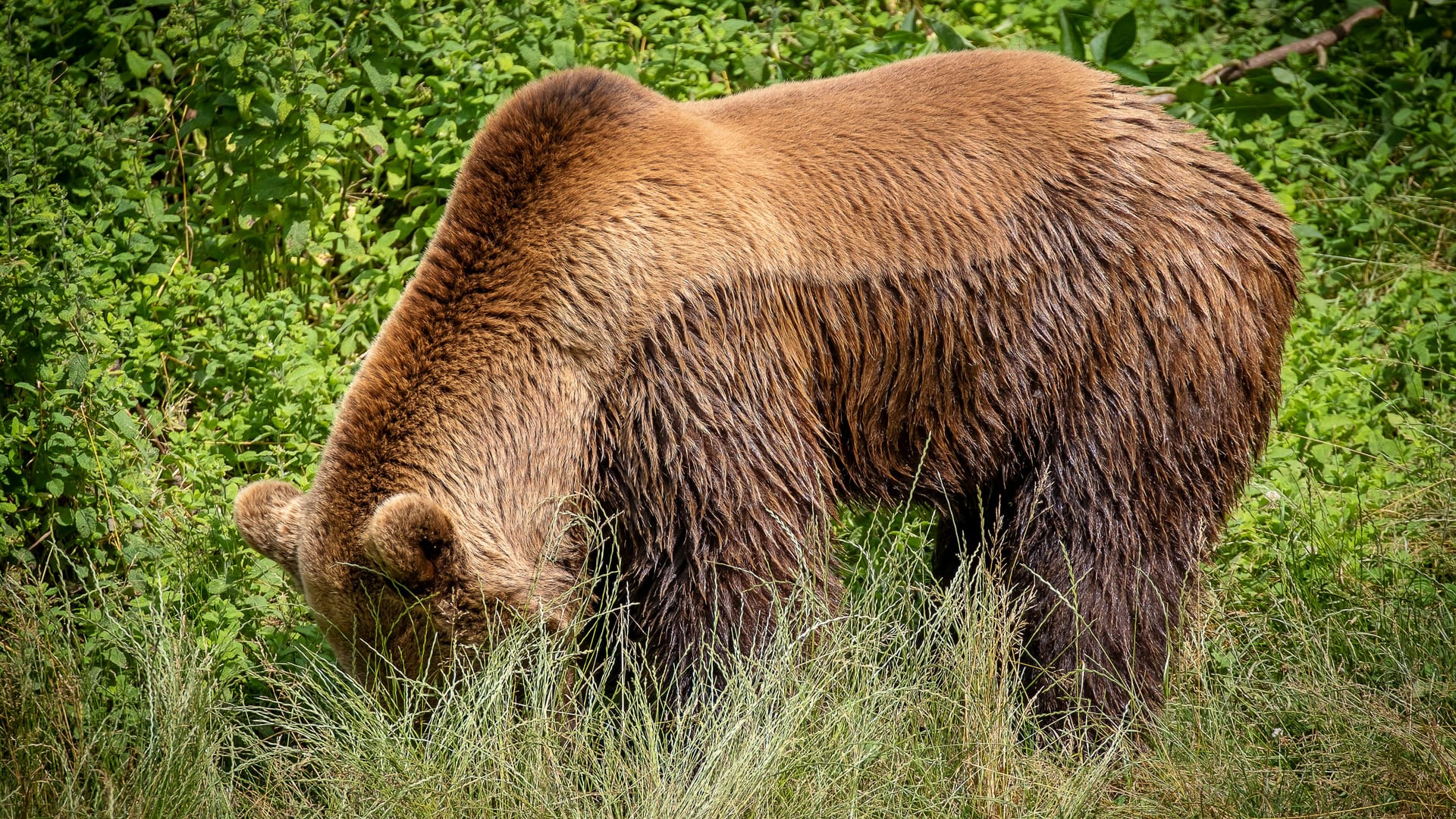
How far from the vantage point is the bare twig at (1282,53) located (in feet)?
22.4

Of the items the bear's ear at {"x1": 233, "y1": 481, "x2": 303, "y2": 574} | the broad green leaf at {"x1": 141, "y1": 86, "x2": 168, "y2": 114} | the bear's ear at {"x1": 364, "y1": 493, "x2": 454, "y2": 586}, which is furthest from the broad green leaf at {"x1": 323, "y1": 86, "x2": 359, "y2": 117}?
the bear's ear at {"x1": 364, "y1": 493, "x2": 454, "y2": 586}

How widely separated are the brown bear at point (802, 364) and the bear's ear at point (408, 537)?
0.02m

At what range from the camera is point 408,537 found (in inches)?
132

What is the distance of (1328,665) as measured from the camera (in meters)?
3.75

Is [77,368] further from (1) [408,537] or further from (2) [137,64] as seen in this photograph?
(1) [408,537]

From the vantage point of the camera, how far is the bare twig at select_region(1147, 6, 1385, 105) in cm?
683

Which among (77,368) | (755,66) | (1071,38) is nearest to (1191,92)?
(1071,38)

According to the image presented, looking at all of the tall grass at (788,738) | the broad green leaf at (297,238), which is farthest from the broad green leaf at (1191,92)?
the broad green leaf at (297,238)

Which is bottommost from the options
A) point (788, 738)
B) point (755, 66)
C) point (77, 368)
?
point (788, 738)

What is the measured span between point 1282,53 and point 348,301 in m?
5.13

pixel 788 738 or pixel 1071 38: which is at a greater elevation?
pixel 1071 38

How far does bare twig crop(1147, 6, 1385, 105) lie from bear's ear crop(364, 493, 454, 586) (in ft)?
15.6

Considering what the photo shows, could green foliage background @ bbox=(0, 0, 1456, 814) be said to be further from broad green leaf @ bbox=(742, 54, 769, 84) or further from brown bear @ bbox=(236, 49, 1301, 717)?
brown bear @ bbox=(236, 49, 1301, 717)

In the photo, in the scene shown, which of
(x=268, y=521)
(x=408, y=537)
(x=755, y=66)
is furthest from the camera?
(x=755, y=66)
